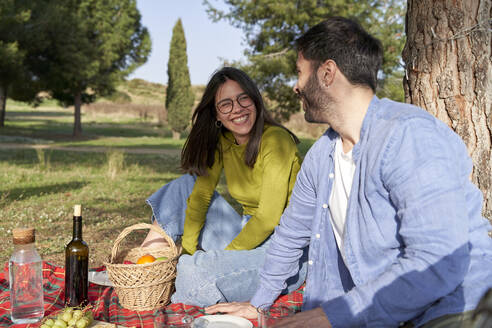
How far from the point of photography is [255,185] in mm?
3523

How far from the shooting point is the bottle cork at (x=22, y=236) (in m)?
2.63

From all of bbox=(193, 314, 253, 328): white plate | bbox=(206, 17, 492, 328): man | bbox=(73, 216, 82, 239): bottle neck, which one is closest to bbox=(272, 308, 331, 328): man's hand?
bbox=(206, 17, 492, 328): man

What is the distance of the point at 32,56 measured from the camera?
72.7ft

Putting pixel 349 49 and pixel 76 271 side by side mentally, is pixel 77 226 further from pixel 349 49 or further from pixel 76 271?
pixel 349 49

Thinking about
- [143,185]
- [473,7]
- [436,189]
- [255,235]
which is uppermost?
[473,7]

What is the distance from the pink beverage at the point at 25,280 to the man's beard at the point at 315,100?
1.73m

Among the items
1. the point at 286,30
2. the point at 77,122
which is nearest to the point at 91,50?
the point at 77,122

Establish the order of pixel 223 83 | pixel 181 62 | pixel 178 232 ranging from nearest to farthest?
pixel 223 83 < pixel 178 232 < pixel 181 62

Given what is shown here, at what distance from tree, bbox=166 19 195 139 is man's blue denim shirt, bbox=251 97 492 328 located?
26.8m

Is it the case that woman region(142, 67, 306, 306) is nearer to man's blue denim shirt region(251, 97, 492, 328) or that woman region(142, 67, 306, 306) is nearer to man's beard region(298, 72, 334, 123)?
man's beard region(298, 72, 334, 123)

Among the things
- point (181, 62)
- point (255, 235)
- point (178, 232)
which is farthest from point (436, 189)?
point (181, 62)

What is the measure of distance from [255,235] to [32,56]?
2228 centimetres

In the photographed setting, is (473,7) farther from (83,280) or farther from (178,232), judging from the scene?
(83,280)

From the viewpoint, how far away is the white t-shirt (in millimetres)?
2365
